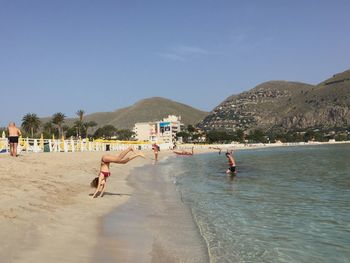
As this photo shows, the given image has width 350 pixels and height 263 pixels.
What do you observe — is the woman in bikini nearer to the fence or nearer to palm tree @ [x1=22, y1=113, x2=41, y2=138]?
the fence

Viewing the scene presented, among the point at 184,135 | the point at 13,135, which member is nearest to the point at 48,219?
the point at 13,135

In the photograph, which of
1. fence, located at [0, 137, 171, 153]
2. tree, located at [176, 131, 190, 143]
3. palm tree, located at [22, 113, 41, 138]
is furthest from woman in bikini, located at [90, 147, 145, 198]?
tree, located at [176, 131, 190, 143]

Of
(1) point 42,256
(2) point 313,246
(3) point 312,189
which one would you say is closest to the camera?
(1) point 42,256

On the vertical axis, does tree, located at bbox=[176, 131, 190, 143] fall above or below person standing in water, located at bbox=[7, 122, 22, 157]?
above

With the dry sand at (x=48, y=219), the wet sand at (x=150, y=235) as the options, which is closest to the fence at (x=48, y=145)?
the dry sand at (x=48, y=219)

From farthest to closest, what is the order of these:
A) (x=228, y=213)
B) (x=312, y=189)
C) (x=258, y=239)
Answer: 1. (x=312, y=189)
2. (x=228, y=213)
3. (x=258, y=239)

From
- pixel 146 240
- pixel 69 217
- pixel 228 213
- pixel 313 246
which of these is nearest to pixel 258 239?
pixel 313 246

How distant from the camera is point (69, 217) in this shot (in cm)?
848

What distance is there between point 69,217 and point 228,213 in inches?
161

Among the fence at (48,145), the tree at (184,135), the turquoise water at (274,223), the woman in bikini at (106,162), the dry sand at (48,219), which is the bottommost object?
the turquoise water at (274,223)

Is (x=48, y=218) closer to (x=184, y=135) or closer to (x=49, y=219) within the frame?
(x=49, y=219)

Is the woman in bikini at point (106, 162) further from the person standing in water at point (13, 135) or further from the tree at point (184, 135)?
the tree at point (184, 135)

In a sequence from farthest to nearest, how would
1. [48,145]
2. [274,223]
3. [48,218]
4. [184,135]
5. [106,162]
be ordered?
[184,135] < [48,145] < [106,162] < [274,223] < [48,218]

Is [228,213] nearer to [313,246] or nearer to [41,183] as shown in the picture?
[313,246]
